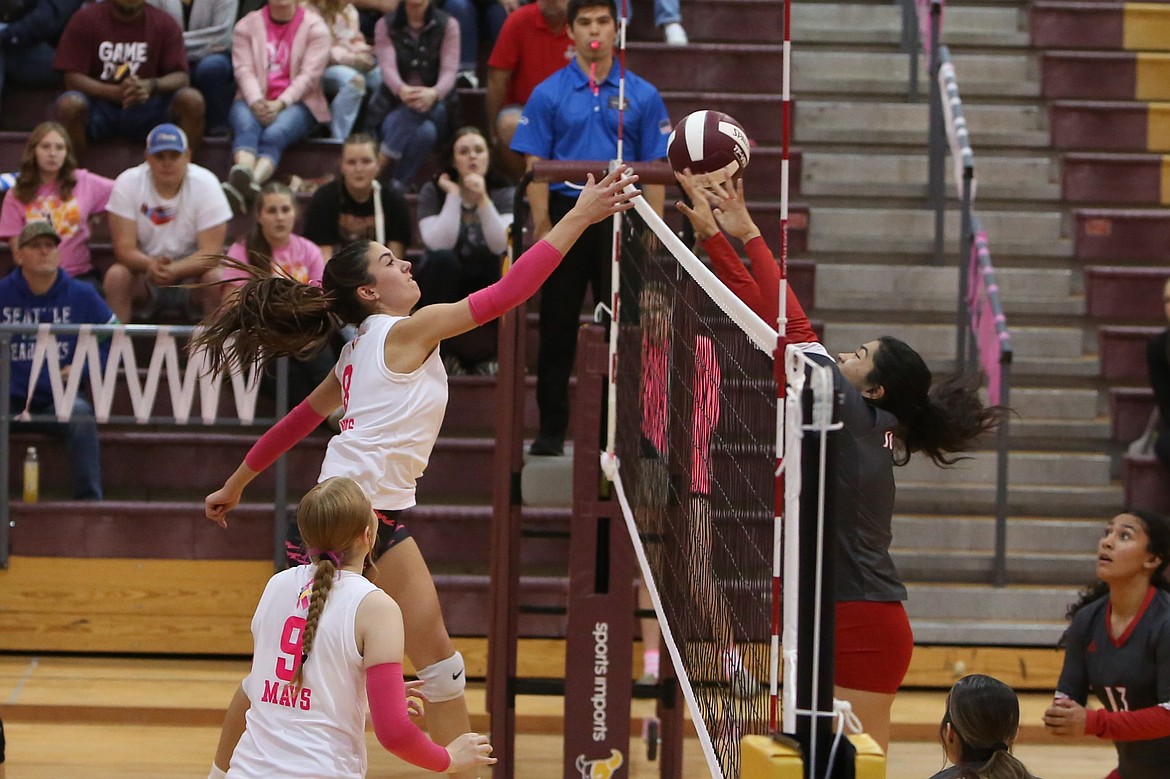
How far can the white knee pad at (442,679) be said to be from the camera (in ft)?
15.0

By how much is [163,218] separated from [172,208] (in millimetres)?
67

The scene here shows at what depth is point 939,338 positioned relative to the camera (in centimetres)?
791

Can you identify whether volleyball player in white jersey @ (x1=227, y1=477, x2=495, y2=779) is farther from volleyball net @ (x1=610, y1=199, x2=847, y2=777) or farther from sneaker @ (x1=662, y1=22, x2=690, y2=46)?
sneaker @ (x1=662, y1=22, x2=690, y2=46)

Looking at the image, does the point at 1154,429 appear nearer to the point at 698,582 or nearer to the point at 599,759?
the point at 599,759

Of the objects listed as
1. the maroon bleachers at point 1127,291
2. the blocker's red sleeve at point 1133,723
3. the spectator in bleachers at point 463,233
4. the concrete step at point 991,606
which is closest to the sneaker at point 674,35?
the spectator in bleachers at point 463,233

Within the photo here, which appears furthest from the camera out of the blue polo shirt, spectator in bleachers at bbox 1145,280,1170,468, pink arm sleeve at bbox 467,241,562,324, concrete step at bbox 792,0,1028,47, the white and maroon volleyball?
concrete step at bbox 792,0,1028,47

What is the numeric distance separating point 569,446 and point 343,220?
1613mm

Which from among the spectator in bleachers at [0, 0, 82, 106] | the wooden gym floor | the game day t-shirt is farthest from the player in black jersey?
the spectator in bleachers at [0, 0, 82, 106]

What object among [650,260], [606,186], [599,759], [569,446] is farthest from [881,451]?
[569,446]

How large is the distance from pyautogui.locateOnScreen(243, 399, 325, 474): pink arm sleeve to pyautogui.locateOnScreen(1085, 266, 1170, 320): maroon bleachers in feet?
16.1

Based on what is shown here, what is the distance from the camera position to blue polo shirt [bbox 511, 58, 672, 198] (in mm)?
6406

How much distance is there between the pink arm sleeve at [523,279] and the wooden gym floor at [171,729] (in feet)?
8.72

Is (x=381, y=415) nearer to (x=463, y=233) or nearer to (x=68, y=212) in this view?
(x=463, y=233)

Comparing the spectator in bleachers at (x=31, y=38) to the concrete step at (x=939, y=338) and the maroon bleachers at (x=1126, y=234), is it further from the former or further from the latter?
the maroon bleachers at (x=1126, y=234)
